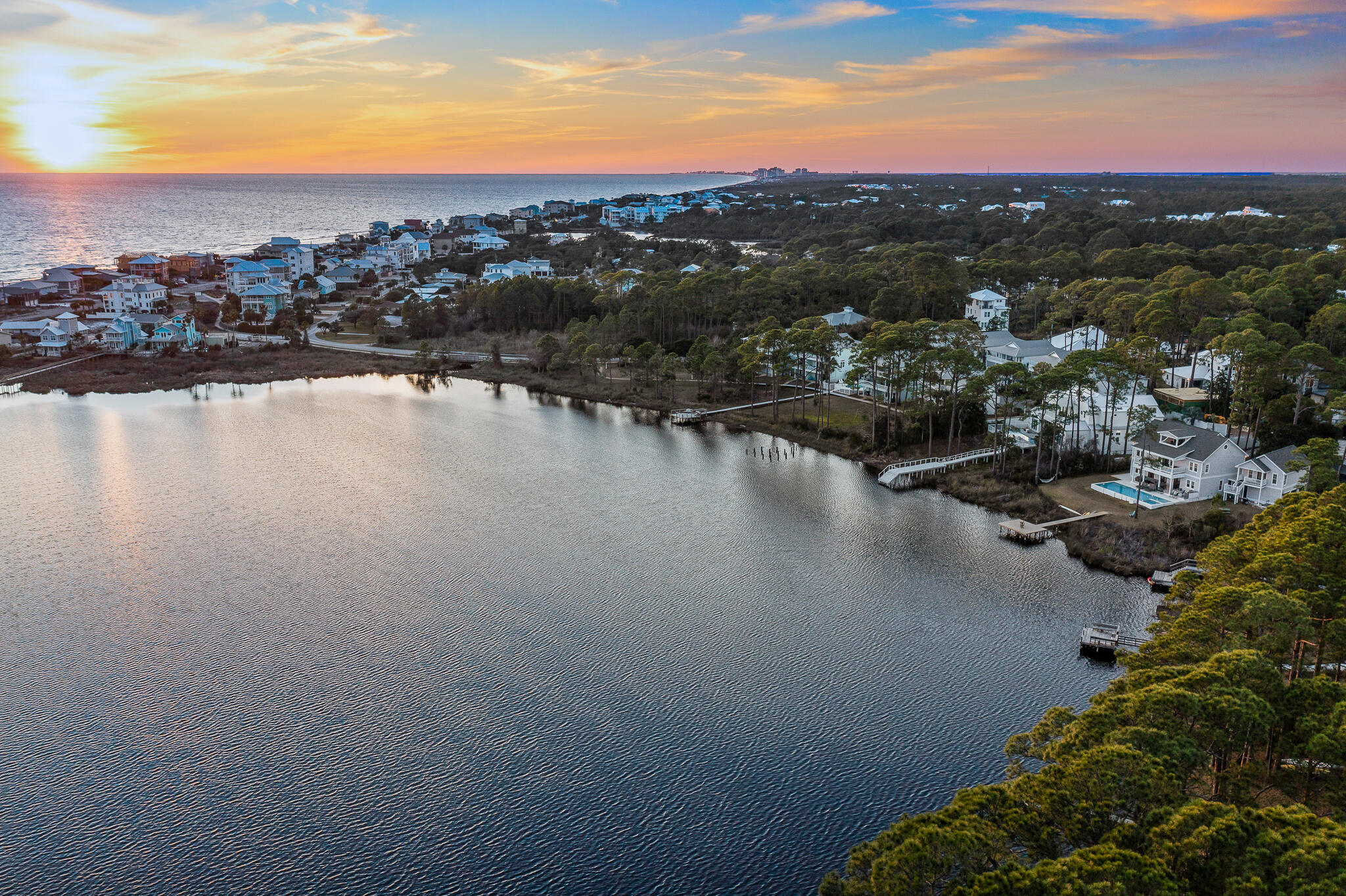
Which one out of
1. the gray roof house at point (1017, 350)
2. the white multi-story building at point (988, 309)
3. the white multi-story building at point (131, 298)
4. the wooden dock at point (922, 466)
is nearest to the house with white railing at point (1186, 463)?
the wooden dock at point (922, 466)

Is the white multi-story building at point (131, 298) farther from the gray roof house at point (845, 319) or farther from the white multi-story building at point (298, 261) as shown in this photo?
the gray roof house at point (845, 319)

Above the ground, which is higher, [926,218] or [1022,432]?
[926,218]

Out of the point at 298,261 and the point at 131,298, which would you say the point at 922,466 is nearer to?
the point at 131,298

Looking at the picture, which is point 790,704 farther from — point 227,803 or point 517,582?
point 227,803

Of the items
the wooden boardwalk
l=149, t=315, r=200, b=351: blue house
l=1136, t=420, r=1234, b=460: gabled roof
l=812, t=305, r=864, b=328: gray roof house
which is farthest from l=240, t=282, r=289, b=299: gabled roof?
l=1136, t=420, r=1234, b=460: gabled roof

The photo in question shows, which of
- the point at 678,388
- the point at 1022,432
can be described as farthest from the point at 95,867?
the point at 678,388

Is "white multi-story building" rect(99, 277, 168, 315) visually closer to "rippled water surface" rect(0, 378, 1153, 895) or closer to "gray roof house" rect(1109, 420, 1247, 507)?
"rippled water surface" rect(0, 378, 1153, 895)
